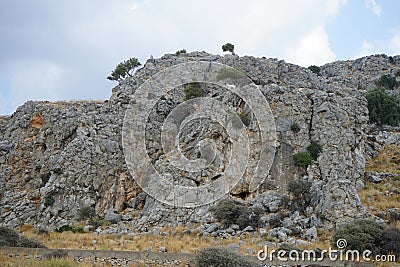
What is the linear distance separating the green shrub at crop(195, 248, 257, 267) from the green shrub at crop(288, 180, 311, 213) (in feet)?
32.3

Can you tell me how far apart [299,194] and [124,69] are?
3301 cm

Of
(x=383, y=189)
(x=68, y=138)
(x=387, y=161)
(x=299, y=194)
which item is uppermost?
(x=68, y=138)

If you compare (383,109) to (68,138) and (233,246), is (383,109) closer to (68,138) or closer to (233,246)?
(233,246)

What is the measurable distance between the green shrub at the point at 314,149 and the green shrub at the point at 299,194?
319cm

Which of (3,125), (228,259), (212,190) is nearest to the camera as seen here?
(228,259)

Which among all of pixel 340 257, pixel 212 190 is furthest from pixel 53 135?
pixel 340 257

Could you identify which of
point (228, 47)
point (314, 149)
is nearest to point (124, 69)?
point (228, 47)

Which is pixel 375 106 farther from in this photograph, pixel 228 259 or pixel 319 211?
pixel 228 259

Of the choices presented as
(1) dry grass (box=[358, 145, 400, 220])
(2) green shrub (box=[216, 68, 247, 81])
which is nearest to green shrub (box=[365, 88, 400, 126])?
(1) dry grass (box=[358, 145, 400, 220])

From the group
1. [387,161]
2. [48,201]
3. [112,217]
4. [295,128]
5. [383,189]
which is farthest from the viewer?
[387,161]

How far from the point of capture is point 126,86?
38219 mm

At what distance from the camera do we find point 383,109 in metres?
44.2

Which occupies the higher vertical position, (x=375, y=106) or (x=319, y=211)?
(x=375, y=106)

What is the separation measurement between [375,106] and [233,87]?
20949mm
